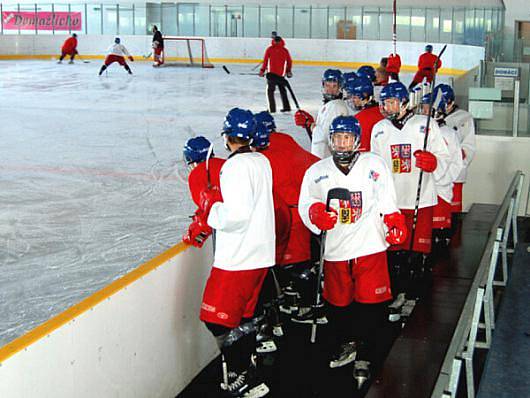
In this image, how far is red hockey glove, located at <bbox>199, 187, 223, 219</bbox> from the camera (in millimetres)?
4043

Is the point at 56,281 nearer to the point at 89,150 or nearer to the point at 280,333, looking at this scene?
the point at 280,333

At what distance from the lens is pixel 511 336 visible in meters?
5.37

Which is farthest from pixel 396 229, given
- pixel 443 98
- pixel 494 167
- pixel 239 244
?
pixel 494 167

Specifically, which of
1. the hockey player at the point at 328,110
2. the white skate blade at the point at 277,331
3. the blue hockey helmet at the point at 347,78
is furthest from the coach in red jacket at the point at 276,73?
the white skate blade at the point at 277,331

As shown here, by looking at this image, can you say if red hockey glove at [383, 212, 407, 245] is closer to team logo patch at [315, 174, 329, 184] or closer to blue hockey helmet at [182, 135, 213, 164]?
team logo patch at [315, 174, 329, 184]

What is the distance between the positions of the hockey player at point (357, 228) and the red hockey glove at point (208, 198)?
47cm

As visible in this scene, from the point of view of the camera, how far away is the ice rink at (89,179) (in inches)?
233

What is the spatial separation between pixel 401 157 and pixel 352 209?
1183mm

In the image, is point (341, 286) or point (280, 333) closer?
point (341, 286)

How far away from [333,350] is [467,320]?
1619 millimetres

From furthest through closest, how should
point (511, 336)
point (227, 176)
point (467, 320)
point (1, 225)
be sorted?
point (1, 225) < point (511, 336) < point (227, 176) < point (467, 320)

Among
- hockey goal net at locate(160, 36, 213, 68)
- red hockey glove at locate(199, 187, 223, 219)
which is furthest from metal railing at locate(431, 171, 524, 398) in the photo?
hockey goal net at locate(160, 36, 213, 68)

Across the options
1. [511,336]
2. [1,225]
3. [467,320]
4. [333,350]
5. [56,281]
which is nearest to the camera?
[467,320]

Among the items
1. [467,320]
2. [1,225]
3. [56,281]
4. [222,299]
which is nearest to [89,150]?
[1,225]
